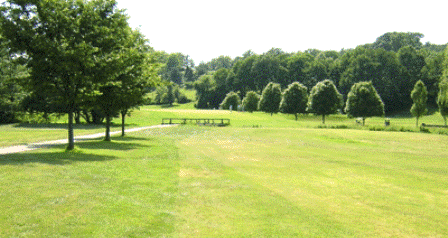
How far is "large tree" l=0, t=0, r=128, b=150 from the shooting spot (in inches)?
866

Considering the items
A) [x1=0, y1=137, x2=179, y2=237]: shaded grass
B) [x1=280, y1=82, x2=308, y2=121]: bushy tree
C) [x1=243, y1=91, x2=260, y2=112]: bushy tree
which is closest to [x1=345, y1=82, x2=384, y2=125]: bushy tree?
[x1=280, y1=82, x2=308, y2=121]: bushy tree

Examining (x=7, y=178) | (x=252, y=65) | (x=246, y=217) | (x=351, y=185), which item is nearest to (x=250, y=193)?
(x=246, y=217)

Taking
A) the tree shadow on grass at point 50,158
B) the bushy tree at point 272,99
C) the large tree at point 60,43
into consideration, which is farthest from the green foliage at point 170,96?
the tree shadow on grass at point 50,158

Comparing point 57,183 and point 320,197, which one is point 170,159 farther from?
point 320,197

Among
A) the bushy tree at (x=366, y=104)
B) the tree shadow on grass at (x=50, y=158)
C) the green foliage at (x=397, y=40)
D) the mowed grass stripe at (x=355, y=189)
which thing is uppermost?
the green foliage at (x=397, y=40)

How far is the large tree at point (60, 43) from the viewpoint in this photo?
2200cm

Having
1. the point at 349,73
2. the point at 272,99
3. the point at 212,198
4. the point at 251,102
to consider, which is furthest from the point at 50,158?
the point at 349,73

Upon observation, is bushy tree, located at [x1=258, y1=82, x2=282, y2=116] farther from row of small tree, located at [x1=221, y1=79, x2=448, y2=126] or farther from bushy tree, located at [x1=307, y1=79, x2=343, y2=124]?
bushy tree, located at [x1=307, y1=79, x2=343, y2=124]

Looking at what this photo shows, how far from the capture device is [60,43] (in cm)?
2284

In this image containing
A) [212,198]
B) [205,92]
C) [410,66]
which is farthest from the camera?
[205,92]

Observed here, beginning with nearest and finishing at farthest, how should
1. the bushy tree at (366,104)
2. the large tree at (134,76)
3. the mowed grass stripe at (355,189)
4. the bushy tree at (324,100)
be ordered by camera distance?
the mowed grass stripe at (355,189)
the large tree at (134,76)
the bushy tree at (366,104)
the bushy tree at (324,100)

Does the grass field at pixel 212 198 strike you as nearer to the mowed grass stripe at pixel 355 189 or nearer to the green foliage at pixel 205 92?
the mowed grass stripe at pixel 355 189

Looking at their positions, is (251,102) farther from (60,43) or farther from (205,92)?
(60,43)

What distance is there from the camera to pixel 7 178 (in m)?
13.5
